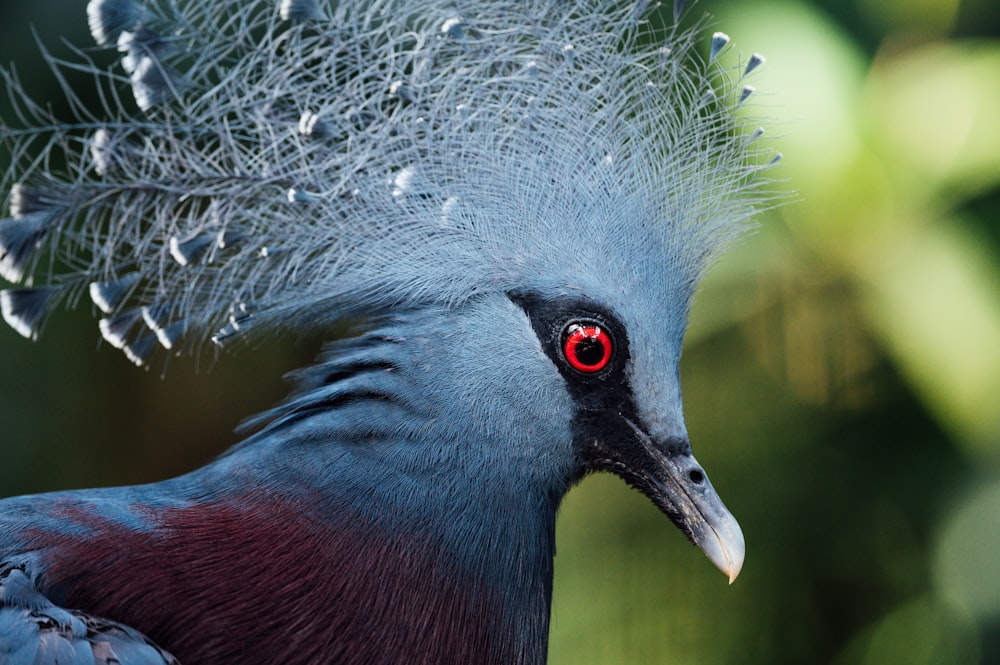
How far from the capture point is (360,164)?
1.50 meters

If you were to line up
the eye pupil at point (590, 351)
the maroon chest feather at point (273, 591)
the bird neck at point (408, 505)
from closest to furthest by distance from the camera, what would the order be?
the maroon chest feather at point (273, 591), the bird neck at point (408, 505), the eye pupil at point (590, 351)

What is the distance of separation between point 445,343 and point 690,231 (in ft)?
1.41

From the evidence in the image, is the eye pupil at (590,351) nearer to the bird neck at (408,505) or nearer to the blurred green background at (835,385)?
→ the bird neck at (408,505)

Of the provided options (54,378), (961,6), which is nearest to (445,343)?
(961,6)

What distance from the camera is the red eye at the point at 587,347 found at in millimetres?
1455

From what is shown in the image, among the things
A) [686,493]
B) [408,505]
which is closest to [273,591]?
[408,505]

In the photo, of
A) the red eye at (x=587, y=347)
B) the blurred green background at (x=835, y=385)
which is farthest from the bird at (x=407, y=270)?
the blurred green background at (x=835, y=385)

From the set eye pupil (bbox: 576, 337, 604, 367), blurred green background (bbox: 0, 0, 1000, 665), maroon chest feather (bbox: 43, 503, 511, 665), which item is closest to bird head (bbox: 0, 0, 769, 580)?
eye pupil (bbox: 576, 337, 604, 367)

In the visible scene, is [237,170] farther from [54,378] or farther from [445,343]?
[54,378]

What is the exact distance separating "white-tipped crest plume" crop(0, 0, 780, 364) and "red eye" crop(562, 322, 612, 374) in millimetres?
85

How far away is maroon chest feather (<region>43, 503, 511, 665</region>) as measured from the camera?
1251mm

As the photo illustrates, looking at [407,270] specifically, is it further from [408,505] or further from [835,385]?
[835,385]

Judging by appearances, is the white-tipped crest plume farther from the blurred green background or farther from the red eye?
the blurred green background

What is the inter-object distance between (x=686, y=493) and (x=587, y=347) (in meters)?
0.25
